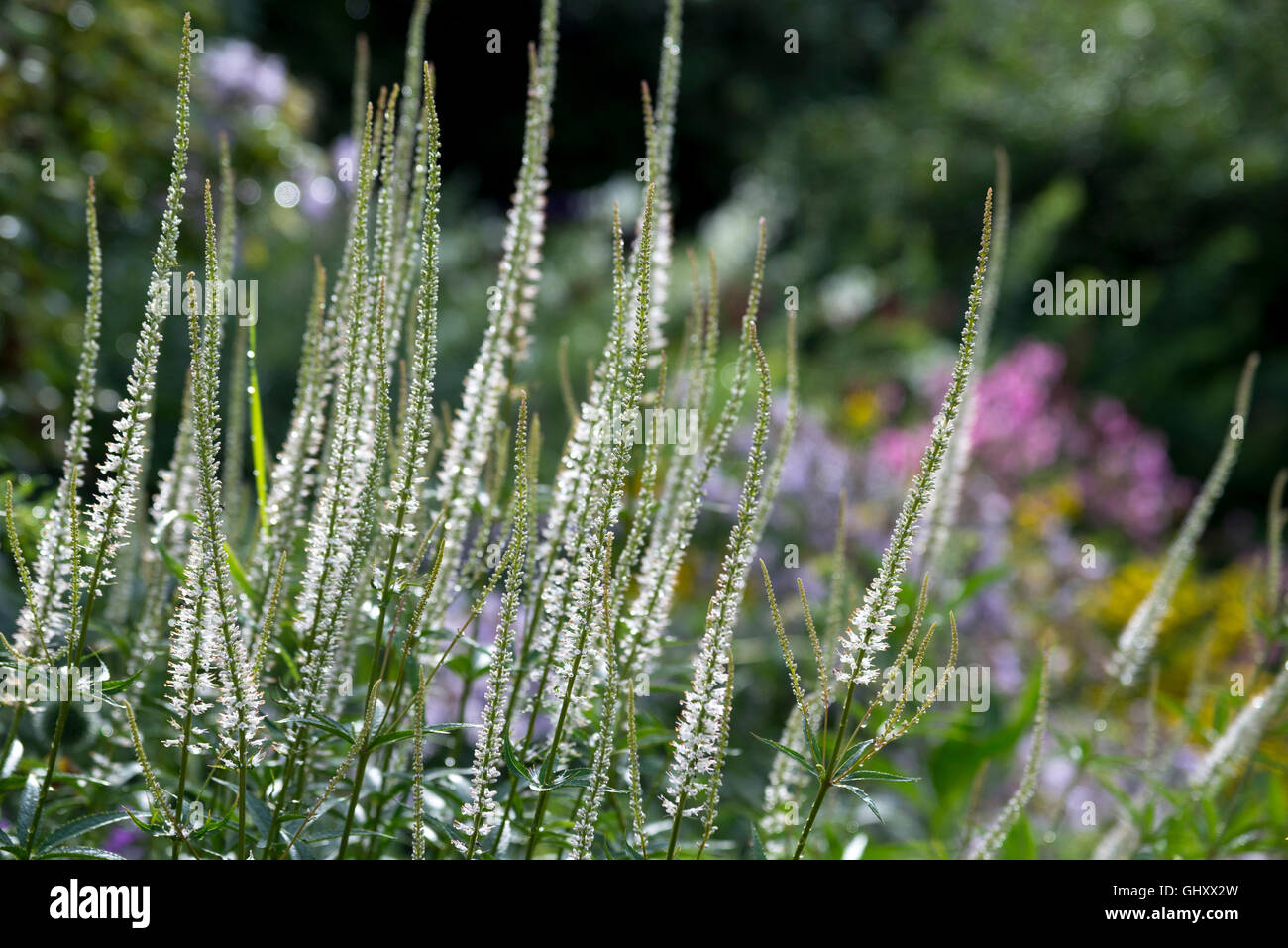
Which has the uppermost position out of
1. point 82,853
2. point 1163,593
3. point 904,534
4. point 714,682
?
point 904,534

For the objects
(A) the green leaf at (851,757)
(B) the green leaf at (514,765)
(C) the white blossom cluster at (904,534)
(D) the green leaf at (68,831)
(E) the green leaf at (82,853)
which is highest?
(C) the white blossom cluster at (904,534)

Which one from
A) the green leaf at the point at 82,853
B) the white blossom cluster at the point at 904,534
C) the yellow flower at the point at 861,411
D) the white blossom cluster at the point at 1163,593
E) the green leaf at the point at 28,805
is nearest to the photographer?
the white blossom cluster at the point at 904,534

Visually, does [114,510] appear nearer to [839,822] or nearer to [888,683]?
[888,683]

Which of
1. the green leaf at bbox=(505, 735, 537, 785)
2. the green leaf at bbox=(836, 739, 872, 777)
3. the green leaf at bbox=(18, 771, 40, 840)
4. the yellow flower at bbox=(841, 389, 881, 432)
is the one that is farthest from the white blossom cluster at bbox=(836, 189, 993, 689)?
the yellow flower at bbox=(841, 389, 881, 432)

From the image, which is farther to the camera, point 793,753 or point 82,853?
point 82,853

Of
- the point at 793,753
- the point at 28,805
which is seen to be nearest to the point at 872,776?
the point at 793,753

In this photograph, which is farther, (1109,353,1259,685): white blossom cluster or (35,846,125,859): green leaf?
(1109,353,1259,685): white blossom cluster

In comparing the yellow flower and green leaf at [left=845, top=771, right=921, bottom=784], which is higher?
the yellow flower

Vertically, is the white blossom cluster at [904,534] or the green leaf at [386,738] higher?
the white blossom cluster at [904,534]

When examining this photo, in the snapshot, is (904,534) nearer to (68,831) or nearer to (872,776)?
(872,776)

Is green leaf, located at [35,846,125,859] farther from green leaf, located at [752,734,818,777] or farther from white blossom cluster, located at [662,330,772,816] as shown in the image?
green leaf, located at [752,734,818,777]

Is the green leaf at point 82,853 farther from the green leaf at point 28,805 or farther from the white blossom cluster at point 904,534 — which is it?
the white blossom cluster at point 904,534

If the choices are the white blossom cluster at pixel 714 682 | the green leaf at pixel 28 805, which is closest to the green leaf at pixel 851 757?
the white blossom cluster at pixel 714 682

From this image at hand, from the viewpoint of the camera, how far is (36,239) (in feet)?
13.5
